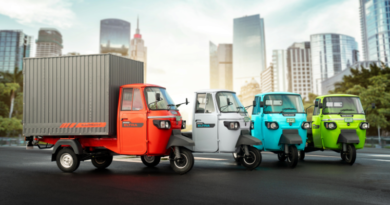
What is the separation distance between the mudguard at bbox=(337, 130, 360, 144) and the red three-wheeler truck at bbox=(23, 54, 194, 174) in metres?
5.84

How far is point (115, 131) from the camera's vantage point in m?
9.12

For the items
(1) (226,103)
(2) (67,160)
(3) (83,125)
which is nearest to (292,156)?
(1) (226,103)

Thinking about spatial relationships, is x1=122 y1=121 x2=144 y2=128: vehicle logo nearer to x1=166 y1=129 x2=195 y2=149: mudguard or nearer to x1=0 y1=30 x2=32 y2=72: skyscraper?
x1=166 y1=129 x2=195 y2=149: mudguard

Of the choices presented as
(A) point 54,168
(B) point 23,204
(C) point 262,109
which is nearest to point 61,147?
(A) point 54,168

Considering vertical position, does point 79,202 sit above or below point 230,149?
below

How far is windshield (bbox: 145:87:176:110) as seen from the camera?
8.89 m

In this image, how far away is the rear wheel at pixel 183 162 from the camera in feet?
28.6

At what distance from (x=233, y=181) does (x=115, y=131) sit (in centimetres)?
381

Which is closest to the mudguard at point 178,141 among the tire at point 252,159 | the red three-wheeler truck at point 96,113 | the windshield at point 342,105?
the red three-wheeler truck at point 96,113

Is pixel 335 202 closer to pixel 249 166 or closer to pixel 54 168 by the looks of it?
pixel 249 166

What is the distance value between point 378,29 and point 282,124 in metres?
179

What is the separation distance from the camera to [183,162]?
29.0ft

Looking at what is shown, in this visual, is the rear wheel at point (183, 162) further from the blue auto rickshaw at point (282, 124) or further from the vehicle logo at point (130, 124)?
the blue auto rickshaw at point (282, 124)

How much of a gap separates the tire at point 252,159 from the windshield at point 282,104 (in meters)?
1.95
